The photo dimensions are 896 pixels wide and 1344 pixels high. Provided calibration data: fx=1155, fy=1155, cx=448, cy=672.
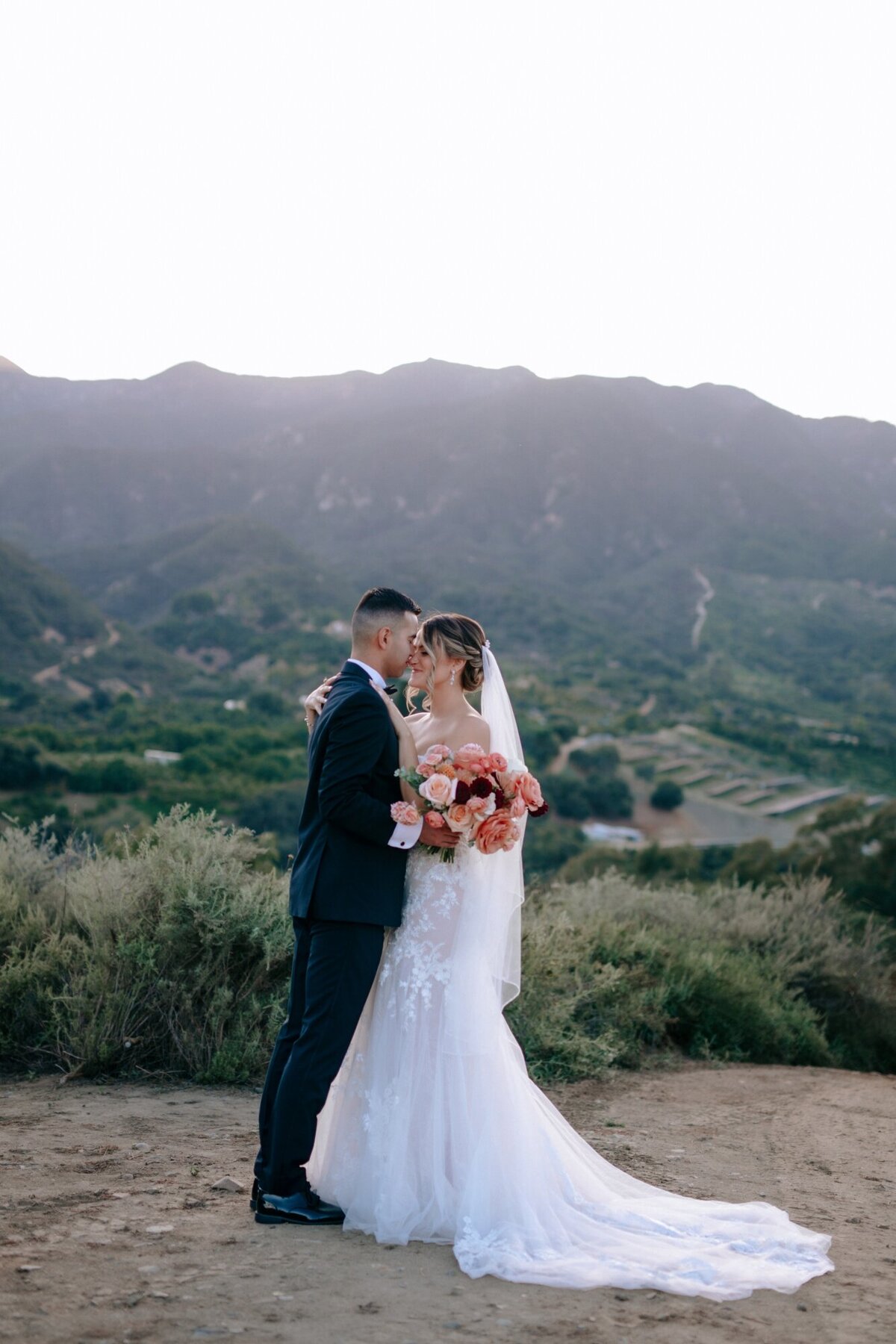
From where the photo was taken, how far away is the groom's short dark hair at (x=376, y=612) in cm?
424

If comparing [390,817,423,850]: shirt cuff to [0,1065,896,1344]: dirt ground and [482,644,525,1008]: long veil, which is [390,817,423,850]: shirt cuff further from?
[0,1065,896,1344]: dirt ground

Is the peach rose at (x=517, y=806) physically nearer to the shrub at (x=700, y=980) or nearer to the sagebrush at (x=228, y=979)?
the sagebrush at (x=228, y=979)

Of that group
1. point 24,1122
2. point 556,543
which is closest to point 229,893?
point 24,1122

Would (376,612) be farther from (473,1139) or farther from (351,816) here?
→ (473,1139)

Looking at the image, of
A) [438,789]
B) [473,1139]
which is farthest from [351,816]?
[473,1139]

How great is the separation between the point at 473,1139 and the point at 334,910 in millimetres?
919

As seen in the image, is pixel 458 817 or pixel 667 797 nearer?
pixel 458 817

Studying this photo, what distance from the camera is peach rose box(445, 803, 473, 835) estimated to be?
3.99 meters

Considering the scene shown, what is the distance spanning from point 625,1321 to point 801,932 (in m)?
7.88

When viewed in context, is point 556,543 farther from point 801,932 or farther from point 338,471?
point 801,932

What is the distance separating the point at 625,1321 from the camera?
329 cm

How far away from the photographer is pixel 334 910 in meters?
4.00

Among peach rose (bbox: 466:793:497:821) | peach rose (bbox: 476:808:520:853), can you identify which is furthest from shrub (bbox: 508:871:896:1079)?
peach rose (bbox: 466:793:497:821)

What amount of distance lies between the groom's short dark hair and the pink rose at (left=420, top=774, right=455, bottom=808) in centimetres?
62
